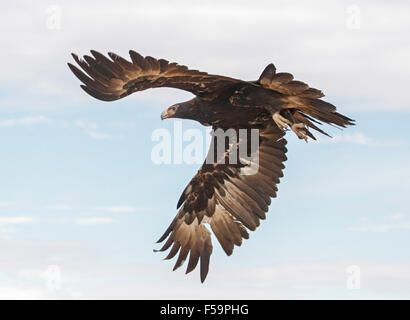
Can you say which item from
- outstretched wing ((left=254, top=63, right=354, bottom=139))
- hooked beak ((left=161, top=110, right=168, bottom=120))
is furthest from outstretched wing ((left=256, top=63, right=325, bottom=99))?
hooked beak ((left=161, top=110, right=168, bottom=120))

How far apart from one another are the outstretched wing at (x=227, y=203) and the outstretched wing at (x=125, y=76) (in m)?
2.22

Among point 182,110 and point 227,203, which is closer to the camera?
point 182,110

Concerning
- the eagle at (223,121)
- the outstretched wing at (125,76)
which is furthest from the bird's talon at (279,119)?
the outstretched wing at (125,76)

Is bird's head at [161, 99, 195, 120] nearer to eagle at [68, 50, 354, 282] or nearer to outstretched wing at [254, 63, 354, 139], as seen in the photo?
eagle at [68, 50, 354, 282]

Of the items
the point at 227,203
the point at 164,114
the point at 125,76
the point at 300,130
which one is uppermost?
the point at 125,76

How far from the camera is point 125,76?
1105cm

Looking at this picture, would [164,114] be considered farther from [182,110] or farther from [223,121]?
[223,121]

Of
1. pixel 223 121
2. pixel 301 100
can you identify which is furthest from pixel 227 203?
pixel 301 100

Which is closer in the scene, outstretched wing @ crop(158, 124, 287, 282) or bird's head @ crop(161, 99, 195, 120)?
bird's head @ crop(161, 99, 195, 120)

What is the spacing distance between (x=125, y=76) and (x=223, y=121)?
1.87 metres

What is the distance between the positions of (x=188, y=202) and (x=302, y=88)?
3133mm

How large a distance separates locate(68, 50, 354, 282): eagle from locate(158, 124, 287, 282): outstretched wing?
0.05 ft

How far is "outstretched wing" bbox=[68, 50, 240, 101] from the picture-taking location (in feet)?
35.6

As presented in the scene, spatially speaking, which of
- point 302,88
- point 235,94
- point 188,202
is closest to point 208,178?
point 188,202
